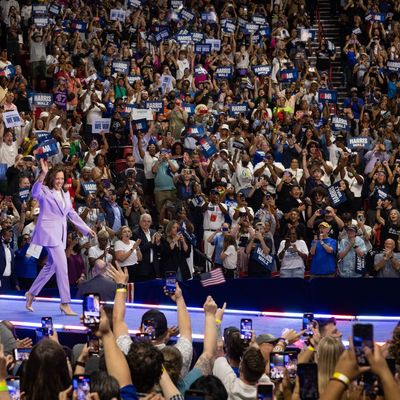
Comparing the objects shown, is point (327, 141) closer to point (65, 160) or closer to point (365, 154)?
point (365, 154)

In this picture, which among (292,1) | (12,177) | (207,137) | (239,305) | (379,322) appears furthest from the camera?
(292,1)

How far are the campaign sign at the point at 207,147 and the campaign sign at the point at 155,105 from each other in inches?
47.2

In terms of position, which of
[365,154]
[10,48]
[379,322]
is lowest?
[379,322]

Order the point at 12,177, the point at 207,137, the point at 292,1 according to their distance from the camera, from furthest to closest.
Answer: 1. the point at 292,1
2. the point at 207,137
3. the point at 12,177

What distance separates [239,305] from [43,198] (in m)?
3.43

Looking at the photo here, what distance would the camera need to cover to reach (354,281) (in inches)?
542

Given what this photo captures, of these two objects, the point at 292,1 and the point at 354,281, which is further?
the point at 292,1

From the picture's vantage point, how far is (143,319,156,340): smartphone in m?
7.64

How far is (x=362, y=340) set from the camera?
455 cm

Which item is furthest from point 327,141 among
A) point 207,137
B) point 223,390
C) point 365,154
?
point 223,390

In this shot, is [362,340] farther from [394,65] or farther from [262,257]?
[394,65]

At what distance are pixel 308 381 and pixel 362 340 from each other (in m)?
0.61

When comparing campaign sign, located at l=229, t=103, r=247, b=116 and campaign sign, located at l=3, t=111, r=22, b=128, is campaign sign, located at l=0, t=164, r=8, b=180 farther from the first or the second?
campaign sign, located at l=229, t=103, r=247, b=116

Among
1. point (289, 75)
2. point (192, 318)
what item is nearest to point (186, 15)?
point (289, 75)
